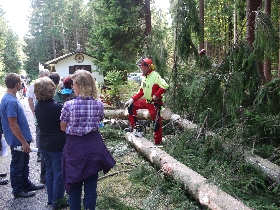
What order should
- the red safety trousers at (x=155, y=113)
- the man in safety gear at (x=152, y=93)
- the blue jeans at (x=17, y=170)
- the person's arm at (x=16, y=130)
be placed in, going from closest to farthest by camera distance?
the person's arm at (x=16, y=130), the blue jeans at (x=17, y=170), the man in safety gear at (x=152, y=93), the red safety trousers at (x=155, y=113)

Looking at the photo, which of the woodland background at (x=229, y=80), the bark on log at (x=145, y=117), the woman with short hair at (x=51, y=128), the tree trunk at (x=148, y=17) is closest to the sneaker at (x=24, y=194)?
the woman with short hair at (x=51, y=128)

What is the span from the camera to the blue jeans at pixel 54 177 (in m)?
3.75

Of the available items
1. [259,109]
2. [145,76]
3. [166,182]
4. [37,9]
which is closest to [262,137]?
[259,109]

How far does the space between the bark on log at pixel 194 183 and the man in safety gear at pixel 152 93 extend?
0.71 m

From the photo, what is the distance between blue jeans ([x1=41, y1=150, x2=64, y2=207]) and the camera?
3.75m

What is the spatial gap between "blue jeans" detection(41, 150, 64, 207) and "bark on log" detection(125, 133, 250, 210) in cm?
170

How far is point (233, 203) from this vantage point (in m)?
3.18

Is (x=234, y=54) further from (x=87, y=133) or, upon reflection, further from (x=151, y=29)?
(x=151, y=29)

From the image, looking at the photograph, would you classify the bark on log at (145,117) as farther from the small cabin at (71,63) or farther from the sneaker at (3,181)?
the small cabin at (71,63)

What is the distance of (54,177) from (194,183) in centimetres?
196

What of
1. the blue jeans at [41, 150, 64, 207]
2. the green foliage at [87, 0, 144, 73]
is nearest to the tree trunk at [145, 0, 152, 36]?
the green foliage at [87, 0, 144, 73]

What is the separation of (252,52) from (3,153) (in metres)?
4.75

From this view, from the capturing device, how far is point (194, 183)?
384cm

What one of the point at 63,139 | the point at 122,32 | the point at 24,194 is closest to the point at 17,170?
the point at 24,194
